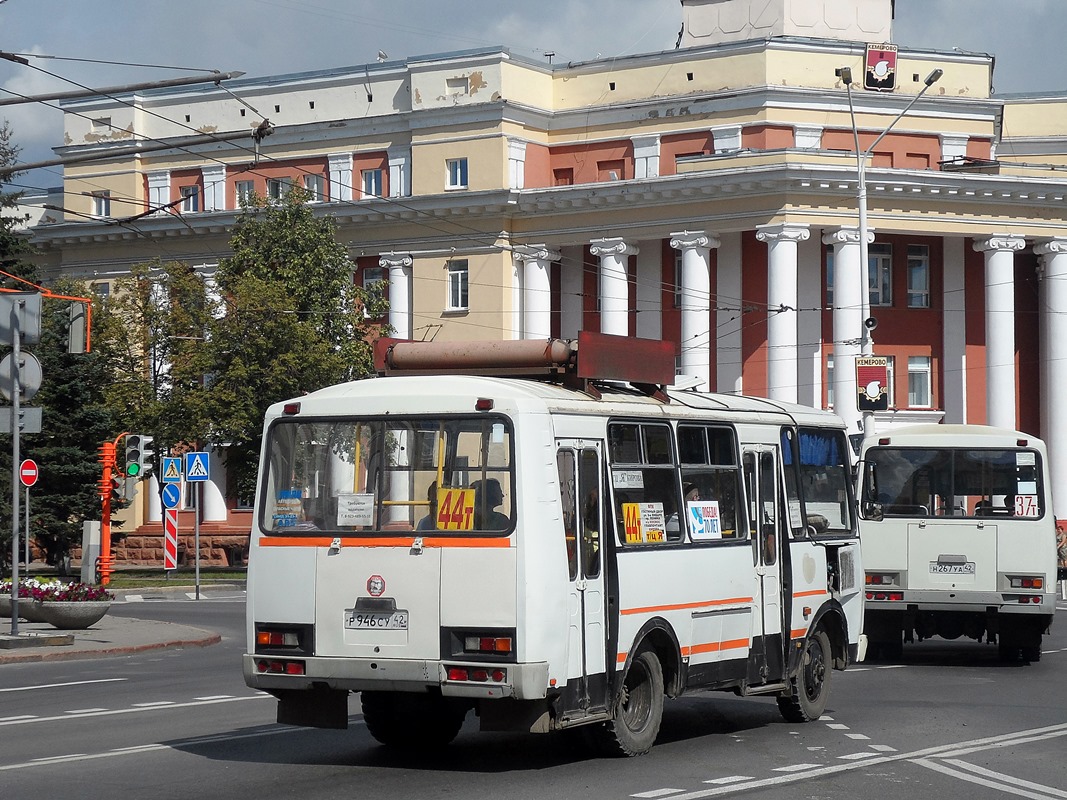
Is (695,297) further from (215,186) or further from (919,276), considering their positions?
(215,186)

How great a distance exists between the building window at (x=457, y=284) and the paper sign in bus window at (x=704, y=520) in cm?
4522

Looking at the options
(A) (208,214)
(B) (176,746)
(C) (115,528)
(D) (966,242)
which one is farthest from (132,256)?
(B) (176,746)

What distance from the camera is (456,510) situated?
35.8 ft

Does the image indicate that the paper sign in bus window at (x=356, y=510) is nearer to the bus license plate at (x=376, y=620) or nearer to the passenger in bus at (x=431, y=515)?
the passenger in bus at (x=431, y=515)

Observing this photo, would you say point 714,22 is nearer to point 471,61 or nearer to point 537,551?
point 471,61

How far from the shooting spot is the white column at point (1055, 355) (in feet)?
179

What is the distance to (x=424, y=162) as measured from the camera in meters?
56.9

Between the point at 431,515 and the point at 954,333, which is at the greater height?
the point at 954,333

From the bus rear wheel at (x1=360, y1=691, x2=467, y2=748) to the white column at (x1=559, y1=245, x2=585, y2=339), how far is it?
4632 centimetres

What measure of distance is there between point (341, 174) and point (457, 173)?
4490mm

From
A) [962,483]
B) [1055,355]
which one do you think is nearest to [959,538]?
[962,483]

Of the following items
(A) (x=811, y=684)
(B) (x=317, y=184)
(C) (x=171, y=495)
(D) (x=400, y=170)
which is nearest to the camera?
(A) (x=811, y=684)

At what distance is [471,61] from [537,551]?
4705cm

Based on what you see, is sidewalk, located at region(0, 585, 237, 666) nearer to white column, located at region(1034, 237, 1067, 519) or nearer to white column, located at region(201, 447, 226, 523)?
white column, located at region(201, 447, 226, 523)
